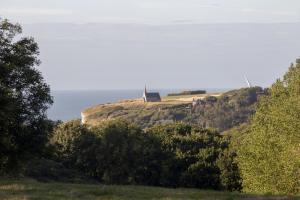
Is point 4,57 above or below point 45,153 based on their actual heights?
above

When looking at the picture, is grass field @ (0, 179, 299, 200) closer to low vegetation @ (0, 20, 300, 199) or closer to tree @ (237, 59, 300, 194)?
low vegetation @ (0, 20, 300, 199)

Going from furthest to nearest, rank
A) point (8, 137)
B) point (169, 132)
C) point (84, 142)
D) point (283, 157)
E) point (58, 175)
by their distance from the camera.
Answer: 1. point (169, 132)
2. point (84, 142)
3. point (58, 175)
4. point (283, 157)
5. point (8, 137)

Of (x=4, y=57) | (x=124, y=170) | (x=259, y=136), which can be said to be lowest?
(x=124, y=170)

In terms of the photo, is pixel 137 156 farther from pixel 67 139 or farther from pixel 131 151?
pixel 67 139

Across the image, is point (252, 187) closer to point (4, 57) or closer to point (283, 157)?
point (283, 157)

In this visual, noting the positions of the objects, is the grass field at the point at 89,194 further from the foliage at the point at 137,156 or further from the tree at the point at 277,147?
the foliage at the point at 137,156

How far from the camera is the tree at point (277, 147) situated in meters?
42.5

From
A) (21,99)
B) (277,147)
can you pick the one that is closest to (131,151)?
(277,147)

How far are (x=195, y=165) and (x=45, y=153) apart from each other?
37.5 meters

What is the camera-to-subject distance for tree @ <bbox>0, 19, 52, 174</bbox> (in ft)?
104

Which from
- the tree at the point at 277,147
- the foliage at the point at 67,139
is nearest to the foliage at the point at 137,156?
the foliage at the point at 67,139

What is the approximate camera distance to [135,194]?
27984mm

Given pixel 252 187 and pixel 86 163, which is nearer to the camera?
pixel 252 187

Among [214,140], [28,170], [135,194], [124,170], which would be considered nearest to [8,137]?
[135,194]
